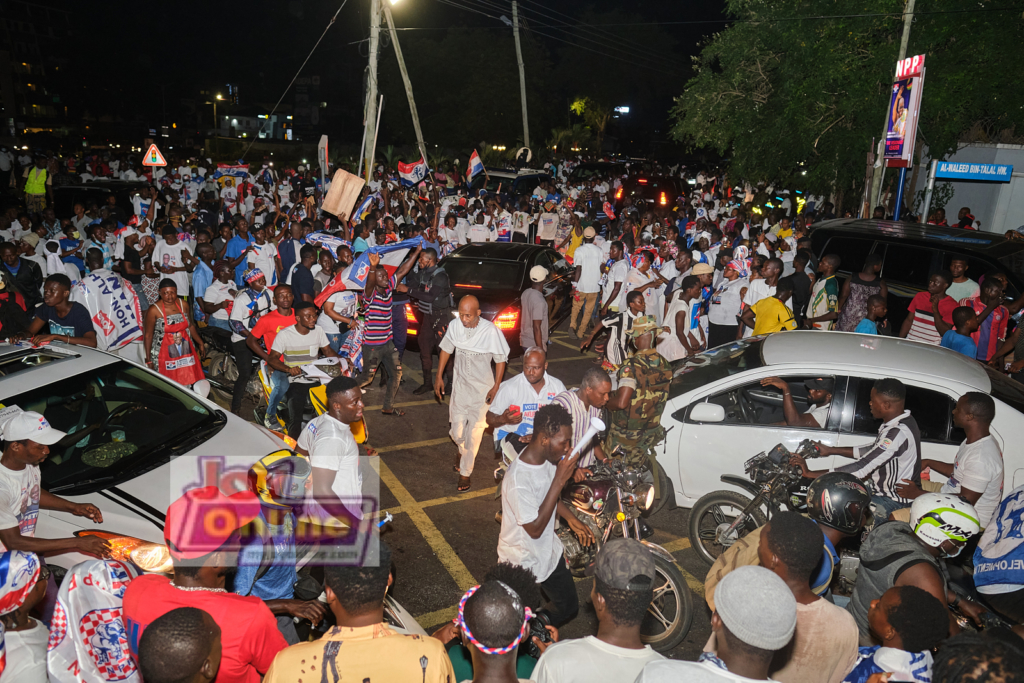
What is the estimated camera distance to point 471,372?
6223 mm

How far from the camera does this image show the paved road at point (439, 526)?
480cm

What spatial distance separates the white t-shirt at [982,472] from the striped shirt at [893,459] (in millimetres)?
247

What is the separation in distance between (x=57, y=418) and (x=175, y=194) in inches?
605

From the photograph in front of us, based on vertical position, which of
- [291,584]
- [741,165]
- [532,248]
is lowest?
[291,584]

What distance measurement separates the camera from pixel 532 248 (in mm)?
10430

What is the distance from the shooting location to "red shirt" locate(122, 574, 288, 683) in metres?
2.66

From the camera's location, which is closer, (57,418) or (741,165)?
(57,418)

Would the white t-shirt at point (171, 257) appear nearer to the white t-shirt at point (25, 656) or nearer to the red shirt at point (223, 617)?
the white t-shirt at point (25, 656)

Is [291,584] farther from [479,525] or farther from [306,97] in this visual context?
[306,97]

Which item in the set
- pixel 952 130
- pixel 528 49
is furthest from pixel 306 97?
pixel 952 130

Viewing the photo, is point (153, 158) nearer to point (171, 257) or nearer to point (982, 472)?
point (171, 257)

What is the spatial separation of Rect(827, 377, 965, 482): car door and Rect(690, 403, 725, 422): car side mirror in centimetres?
93

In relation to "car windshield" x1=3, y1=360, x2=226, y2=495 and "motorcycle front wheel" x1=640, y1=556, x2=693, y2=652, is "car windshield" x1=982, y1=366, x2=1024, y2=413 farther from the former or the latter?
"car windshield" x1=3, y1=360, x2=226, y2=495

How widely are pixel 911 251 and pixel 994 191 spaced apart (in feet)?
37.1
